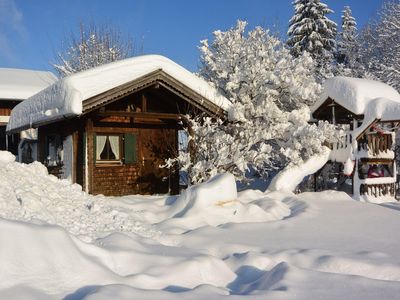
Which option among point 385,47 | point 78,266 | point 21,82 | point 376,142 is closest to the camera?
point 78,266

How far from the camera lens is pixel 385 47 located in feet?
93.5

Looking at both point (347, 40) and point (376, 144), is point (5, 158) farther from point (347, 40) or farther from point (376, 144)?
point (347, 40)

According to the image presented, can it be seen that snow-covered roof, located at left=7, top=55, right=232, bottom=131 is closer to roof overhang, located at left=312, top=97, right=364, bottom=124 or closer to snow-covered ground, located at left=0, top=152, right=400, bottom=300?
snow-covered ground, located at left=0, top=152, right=400, bottom=300

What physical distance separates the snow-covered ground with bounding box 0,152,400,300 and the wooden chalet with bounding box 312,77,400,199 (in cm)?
290

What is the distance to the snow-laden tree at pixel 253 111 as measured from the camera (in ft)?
41.8

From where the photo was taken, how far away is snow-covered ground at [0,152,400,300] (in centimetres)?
397

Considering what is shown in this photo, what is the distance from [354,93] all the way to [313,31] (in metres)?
18.2

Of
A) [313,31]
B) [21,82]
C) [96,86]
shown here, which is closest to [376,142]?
[96,86]

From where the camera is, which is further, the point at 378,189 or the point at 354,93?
the point at 378,189

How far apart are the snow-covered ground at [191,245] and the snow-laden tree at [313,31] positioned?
836 inches

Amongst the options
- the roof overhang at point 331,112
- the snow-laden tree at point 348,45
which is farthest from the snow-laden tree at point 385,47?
the roof overhang at point 331,112

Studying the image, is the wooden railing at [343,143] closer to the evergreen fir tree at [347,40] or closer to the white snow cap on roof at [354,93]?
the white snow cap on roof at [354,93]

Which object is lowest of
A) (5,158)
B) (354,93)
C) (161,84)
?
(5,158)

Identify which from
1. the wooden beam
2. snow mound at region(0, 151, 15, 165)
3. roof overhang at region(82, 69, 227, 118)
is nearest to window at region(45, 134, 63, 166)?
the wooden beam
